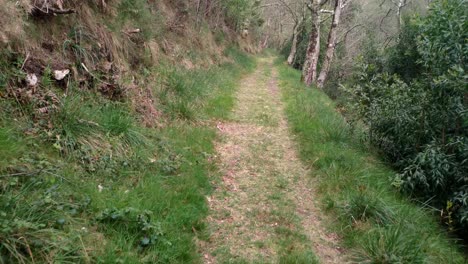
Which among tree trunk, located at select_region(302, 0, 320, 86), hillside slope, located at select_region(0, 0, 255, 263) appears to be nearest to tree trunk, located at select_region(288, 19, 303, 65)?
tree trunk, located at select_region(302, 0, 320, 86)

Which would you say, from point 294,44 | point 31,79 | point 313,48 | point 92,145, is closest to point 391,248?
point 92,145

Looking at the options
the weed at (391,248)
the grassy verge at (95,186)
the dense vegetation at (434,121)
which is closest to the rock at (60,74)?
the grassy verge at (95,186)

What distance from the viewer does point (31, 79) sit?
4059 millimetres

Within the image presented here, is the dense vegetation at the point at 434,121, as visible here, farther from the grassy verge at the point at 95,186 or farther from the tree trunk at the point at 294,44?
the tree trunk at the point at 294,44

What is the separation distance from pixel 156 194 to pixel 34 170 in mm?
1296

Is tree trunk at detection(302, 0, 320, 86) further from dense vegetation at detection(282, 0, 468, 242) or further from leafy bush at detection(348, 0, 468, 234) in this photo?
leafy bush at detection(348, 0, 468, 234)

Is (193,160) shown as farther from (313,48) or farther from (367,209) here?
(313,48)

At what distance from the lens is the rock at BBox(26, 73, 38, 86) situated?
13.1ft

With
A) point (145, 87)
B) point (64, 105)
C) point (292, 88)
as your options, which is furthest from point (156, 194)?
point (292, 88)

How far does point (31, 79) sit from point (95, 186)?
1.73 m

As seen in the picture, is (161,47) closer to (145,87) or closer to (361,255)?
(145,87)

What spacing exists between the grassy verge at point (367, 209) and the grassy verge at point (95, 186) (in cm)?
183

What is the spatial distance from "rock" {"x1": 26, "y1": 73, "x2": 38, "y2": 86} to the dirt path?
8.85 ft

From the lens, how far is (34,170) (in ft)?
10.1
